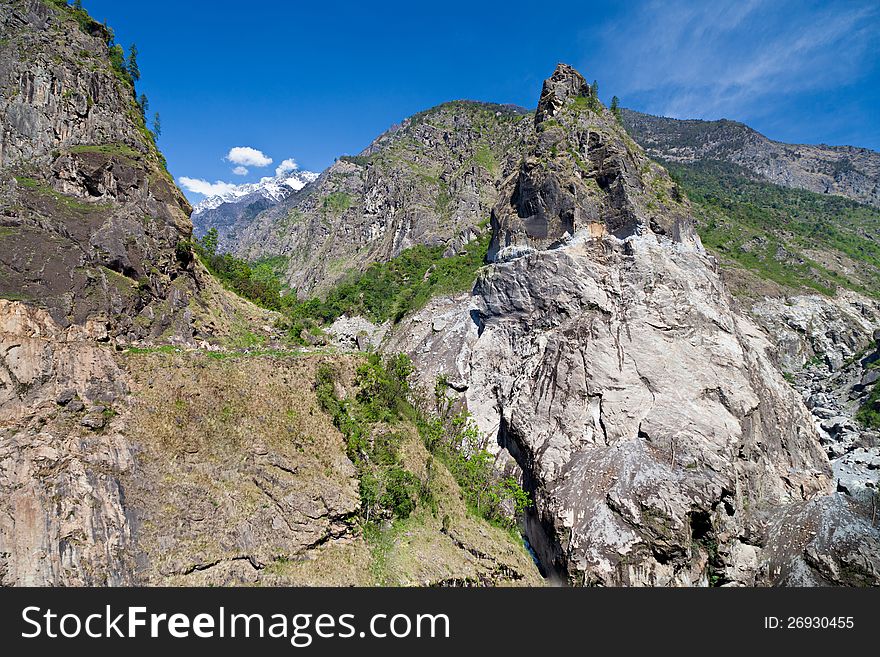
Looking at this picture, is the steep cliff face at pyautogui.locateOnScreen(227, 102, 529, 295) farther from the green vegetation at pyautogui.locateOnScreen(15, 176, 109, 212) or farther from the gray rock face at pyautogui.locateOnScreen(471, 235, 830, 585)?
the green vegetation at pyautogui.locateOnScreen(15, 176, 109, 212)

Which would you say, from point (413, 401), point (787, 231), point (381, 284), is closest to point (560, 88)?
point (381, 284)

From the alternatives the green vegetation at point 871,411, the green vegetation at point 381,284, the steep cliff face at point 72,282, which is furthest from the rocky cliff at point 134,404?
the green vegetation at point 871,411

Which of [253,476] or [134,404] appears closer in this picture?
[134,404]

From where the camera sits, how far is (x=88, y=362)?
22.5m

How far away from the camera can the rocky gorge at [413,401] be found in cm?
2064

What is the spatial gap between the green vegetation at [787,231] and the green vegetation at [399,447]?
54910mm

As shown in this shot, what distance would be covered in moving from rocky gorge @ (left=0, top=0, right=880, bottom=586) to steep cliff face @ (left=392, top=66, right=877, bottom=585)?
0.24 metres

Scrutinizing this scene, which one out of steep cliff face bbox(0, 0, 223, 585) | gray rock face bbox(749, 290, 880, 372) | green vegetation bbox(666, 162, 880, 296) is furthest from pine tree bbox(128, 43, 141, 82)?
gray rock face bbox(749, 290, 880, 372)

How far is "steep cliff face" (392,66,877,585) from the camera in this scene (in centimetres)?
3616

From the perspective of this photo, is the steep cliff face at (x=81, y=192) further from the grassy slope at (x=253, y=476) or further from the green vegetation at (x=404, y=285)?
the green vegetation at (x=404, y=285)

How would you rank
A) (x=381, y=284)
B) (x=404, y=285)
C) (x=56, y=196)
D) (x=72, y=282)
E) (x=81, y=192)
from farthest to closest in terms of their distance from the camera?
1. (x=404, y=285)
2. (x=381, y=284)
3. (x=81, y=192)
4. (x=56, y=196)
5. (x=72, y=282)

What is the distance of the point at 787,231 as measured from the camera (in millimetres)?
119250

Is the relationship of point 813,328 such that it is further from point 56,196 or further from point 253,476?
point 56,196

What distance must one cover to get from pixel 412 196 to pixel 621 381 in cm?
7850
